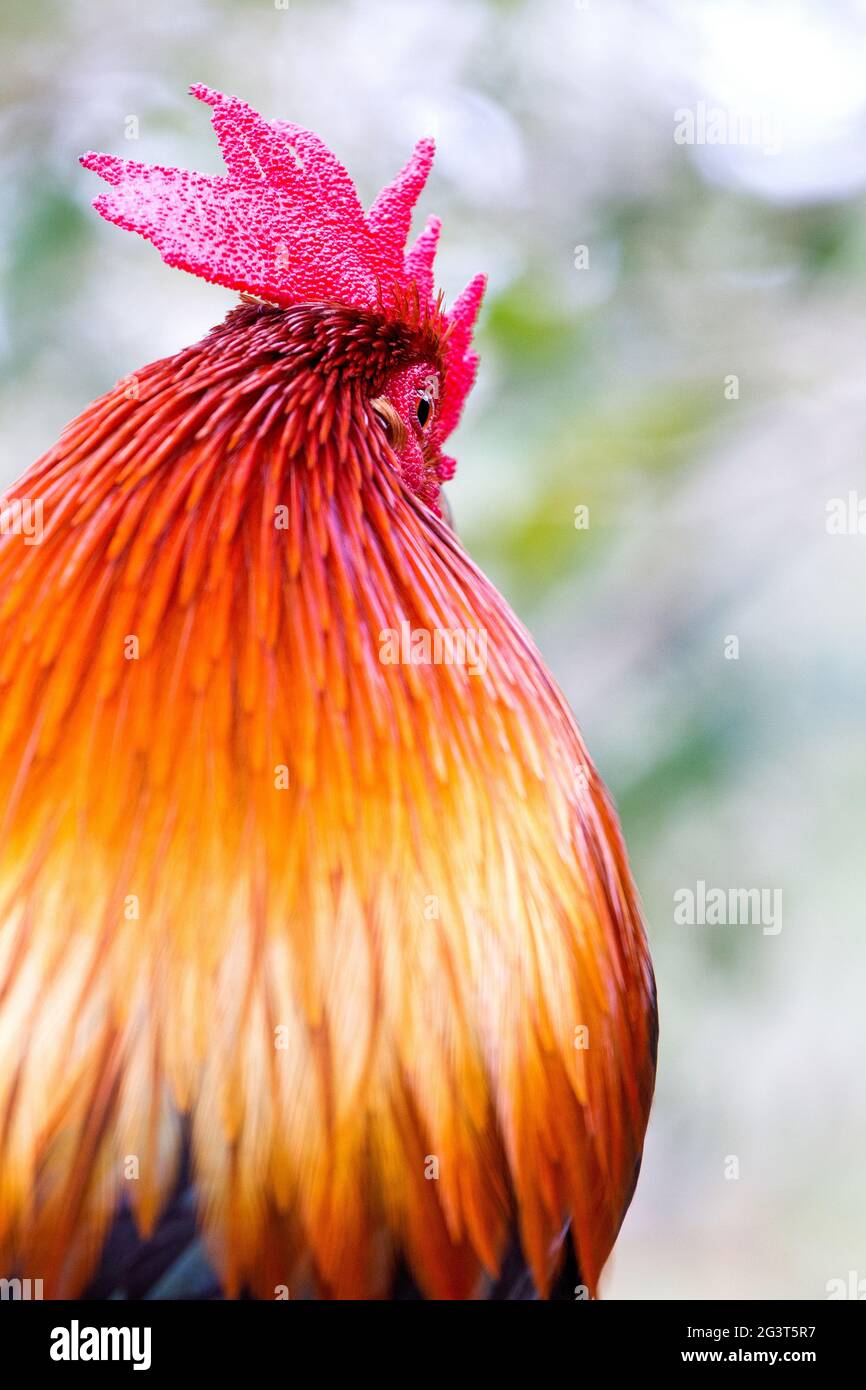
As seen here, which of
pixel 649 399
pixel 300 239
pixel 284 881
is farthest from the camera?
pixel 649 399

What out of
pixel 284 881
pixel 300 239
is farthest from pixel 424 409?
pixel 284 881

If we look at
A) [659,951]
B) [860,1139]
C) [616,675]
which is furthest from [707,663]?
[860,1139]

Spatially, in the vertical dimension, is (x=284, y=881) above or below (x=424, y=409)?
below

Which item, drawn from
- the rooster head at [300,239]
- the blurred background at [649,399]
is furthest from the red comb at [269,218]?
the blurred background at [649,399]

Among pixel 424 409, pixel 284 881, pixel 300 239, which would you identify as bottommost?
pixel 284 881

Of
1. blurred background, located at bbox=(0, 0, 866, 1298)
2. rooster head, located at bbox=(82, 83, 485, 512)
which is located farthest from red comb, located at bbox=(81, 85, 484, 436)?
blurred background, located at bbox=(0, 0, 866, 1298)

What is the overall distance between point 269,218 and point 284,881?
56cm

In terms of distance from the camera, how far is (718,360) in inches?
69.4

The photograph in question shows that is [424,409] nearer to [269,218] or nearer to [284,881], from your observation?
[269,218]

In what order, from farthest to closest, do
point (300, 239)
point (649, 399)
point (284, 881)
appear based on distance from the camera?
point (649, 399) < point (300, 239) < point (284, 881)

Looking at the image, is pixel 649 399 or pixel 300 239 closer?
pixel 300 239

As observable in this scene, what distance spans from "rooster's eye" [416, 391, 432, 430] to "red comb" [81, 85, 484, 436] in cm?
8

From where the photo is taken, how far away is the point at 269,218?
0.87 m
